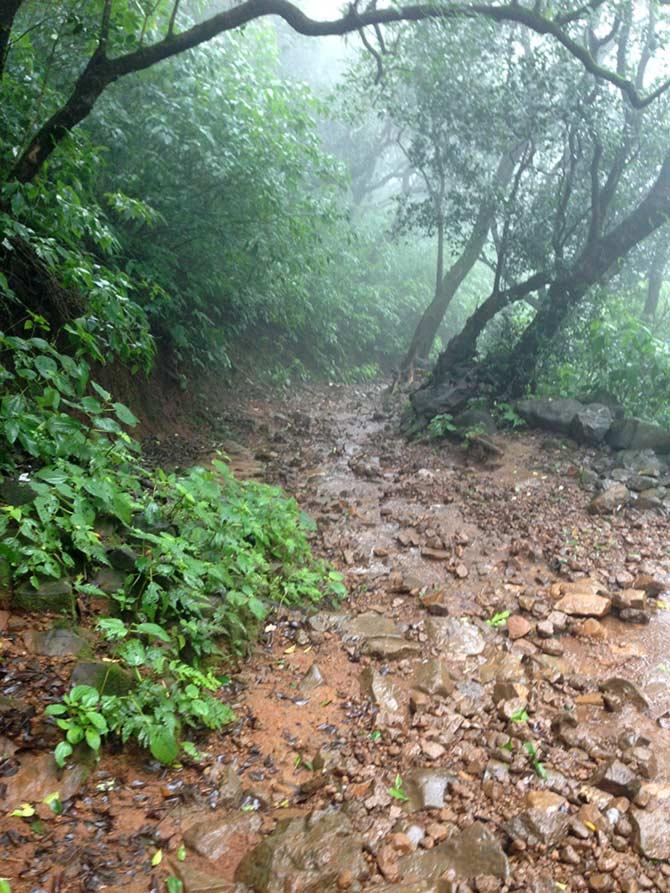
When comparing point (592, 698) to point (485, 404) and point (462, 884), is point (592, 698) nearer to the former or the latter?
point (462, 884)

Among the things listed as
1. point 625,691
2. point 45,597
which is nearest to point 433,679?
point 625,691

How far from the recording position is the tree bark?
4.59 m

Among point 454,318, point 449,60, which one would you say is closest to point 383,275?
point 454,318

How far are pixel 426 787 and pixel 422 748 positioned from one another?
1.00 feet

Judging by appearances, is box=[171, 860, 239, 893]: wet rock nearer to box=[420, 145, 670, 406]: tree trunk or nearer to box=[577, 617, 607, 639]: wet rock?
box=[577, 617, 607, 639]: wet rock

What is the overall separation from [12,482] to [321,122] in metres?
20.3

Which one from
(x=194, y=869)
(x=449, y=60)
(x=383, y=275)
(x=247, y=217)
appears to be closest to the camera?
(x=194, y=869)

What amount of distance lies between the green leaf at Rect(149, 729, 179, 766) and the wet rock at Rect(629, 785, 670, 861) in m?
1.99

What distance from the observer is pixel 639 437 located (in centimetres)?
771

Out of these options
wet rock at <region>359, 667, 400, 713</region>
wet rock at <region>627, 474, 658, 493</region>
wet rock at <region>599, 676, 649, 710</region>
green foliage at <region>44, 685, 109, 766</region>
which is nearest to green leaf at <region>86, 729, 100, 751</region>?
green foliage at <region>44, 685, 109, 766</region>

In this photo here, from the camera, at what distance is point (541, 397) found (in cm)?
922

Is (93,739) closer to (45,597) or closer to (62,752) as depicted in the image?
(62,752)

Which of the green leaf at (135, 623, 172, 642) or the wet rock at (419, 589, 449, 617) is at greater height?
the wet rock at (419, 589, 449, 617)

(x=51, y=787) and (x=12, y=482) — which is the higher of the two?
(x=12, y=482)
